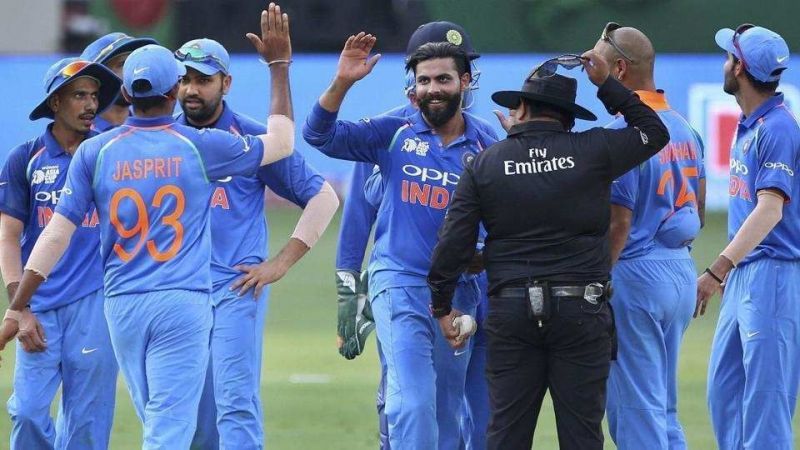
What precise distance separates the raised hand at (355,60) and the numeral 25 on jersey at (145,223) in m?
0.97

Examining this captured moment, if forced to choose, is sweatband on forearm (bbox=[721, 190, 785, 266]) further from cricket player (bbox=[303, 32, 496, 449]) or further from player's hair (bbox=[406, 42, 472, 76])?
player's hair (bbox=[406, 42, 472, 76])

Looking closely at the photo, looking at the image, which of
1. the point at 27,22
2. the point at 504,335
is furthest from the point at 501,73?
the point at 504,335

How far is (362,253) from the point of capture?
7.53 meters

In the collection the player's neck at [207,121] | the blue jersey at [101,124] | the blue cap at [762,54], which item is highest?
the blue cap at [762,54]

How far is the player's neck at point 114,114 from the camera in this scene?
7.52 meters

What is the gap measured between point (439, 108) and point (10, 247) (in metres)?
2.17

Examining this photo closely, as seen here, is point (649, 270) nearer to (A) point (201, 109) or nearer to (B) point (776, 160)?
(B) point (776, 160)

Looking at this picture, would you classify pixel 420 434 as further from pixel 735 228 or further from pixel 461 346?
pixel 735 228

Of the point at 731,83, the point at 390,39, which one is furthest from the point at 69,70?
the point at 390,39

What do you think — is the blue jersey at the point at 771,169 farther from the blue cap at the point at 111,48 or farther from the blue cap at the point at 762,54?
the blue cap at the point at 111,48

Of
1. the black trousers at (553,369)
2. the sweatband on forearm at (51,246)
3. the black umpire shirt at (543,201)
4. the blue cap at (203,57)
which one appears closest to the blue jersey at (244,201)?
the blue cap at (203,57)

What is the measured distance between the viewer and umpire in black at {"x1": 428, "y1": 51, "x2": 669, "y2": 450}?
235 inches

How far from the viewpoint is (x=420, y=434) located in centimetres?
656

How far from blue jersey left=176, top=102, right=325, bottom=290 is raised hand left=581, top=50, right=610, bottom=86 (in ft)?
5.72
